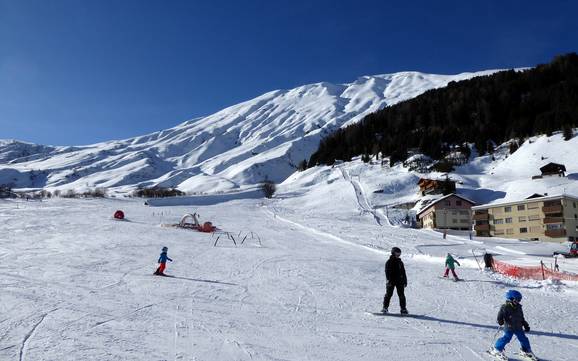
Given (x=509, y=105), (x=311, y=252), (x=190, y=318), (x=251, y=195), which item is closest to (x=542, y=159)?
(x=509, y=105)

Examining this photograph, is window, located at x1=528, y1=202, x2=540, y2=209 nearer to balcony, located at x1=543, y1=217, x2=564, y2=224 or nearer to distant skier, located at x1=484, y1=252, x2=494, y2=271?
balcony, located at x1=543, y1=217, x2=564, y2=224

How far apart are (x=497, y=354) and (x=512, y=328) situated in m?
0.58

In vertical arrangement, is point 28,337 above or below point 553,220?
below

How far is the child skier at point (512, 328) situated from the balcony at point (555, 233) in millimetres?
55052

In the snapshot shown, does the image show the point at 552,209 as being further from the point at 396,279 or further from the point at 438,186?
the point at 396,279

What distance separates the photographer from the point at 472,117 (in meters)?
130

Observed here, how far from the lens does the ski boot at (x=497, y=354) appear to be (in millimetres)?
6960

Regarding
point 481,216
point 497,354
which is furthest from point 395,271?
point 481,216

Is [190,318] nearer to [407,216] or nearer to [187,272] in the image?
[187,272]

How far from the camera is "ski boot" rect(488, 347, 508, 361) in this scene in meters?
6.96

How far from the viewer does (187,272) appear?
1712 centimetres

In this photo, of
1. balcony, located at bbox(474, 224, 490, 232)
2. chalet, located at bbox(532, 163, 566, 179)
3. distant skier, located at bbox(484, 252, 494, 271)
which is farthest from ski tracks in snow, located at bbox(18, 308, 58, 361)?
chalet, located at bbox(532, 163, 566, 179)

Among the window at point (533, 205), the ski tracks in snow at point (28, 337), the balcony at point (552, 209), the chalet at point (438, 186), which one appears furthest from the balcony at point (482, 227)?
the ski tracks in snow at point (28, 337)

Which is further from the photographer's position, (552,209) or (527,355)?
(552,209)
